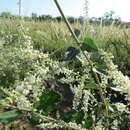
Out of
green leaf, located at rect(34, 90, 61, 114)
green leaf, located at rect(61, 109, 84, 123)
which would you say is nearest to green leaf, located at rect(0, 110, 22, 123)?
green leaf, located at rect(34, 90, 61, 114)

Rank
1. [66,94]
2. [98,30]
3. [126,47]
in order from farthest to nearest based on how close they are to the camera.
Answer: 1. [98,30]
2. [126,47]
3. [66,94]

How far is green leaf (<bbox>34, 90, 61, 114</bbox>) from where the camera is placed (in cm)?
101

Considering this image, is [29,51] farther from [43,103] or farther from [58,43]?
[58,43]

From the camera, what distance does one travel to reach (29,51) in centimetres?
106

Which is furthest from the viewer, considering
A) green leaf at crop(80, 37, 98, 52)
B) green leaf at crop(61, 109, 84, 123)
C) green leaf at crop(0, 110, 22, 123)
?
green leaf at crop(61, 109, 84, 123)

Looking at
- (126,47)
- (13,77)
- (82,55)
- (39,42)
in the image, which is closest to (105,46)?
(126,47)

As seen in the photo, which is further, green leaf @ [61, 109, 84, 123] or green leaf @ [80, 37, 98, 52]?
green leaf @ [61, 109, 84, 123]

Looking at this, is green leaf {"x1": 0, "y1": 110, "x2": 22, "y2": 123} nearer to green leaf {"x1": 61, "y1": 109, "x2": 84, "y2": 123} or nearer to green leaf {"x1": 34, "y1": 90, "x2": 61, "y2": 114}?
green leaf {"x1": 34, "y1": 90, "x2": 61, "y2": 114}

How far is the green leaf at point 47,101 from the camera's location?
1015 millimetres

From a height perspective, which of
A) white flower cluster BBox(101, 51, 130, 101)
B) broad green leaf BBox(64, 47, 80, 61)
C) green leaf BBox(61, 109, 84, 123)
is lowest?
green leaf BBox(61, 109, 84, 123)

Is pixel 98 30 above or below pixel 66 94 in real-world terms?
above

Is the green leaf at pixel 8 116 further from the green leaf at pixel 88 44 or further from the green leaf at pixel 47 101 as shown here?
the green leaf at pixel 88 44

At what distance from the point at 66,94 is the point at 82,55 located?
463cm

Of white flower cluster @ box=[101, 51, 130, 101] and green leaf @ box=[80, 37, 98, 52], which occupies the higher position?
green leaf @ box=[80, 37, 98, 52]
